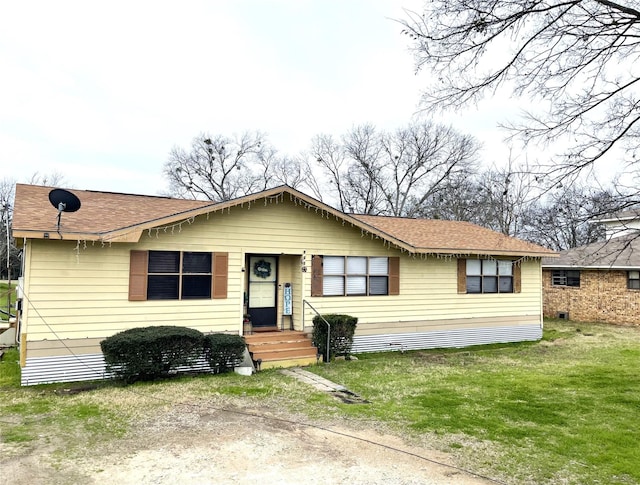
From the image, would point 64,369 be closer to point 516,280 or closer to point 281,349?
point 281,349

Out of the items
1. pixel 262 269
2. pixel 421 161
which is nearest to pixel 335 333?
pixel 262 269

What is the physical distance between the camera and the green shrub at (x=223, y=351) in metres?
9.10

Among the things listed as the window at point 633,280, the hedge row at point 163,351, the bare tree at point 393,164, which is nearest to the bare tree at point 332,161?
the bare tree at point 393,164

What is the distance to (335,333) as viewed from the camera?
10.7m

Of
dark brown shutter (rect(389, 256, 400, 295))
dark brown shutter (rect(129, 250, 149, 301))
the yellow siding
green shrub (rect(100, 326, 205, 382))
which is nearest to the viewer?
green shrub (rect(100, 326, 205, 382))

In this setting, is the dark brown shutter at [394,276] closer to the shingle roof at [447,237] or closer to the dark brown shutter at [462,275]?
the shingle roof at [447,237]

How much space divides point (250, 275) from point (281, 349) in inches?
81.8

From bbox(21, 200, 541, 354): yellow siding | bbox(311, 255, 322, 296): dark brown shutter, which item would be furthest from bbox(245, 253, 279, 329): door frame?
bbox(311, 255, 322, 296): dark brown shutter

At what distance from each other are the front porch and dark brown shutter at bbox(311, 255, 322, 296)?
1.10 meters

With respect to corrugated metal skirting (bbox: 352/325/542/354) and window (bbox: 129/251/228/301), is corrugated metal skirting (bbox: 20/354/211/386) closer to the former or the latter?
window (bbox: 129/251/228/301)

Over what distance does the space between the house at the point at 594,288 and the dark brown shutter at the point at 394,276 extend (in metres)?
8.63

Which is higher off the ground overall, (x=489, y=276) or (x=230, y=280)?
(x=489, y=276)

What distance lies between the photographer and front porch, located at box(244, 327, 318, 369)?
10008 mm

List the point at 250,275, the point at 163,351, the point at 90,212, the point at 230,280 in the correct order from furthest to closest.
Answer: the point at 250,275 → the point at 230,280 → the point at 90,212 → the point at 163,351
